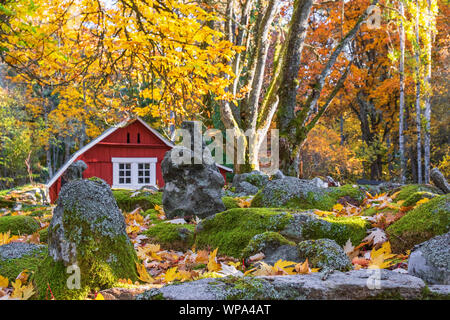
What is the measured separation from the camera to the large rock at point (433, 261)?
2221 millimetres

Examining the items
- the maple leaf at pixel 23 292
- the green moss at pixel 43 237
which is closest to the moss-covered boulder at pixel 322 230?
the maple leaf at pixel 23 292

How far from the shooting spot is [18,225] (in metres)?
5.44

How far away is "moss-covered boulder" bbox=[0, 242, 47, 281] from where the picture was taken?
3.04 m

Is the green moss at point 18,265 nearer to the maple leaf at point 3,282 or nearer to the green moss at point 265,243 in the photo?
the maple leaf at point 3,282

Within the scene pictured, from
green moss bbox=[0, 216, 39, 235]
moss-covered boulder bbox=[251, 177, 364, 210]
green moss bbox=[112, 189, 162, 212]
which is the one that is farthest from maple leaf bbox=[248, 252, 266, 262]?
green moss bbox=[112, 189, 162, 212]

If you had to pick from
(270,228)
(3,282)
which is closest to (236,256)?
(270,228)

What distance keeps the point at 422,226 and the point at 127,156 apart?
20.2 m

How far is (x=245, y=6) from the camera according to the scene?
1291 centimetres

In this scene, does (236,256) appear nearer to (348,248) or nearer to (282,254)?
(282,254)

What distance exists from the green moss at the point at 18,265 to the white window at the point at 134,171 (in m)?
18.5

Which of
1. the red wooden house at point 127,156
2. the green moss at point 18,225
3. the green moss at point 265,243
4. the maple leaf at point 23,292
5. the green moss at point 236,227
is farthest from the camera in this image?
the red wooden house at point 127,156

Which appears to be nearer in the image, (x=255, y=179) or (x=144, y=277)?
(x=144, y=277)
